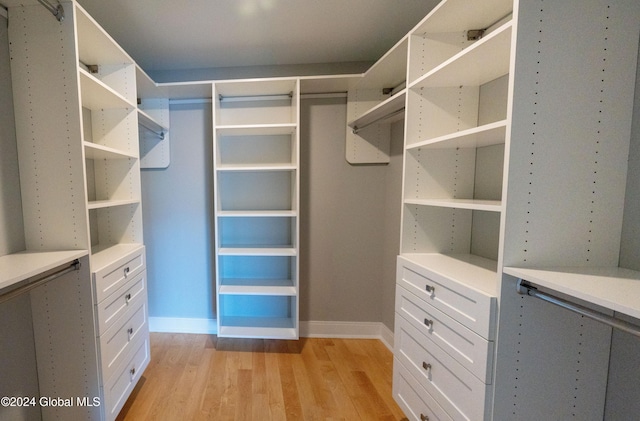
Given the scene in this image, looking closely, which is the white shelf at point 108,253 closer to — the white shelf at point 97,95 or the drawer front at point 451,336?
the white shelf at point 97,95

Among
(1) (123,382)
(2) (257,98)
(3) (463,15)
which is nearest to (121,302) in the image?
(1) (123,382)

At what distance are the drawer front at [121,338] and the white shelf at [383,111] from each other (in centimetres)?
208

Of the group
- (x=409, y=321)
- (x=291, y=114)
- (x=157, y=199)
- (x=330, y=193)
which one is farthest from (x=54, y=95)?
(x=409, y=321)

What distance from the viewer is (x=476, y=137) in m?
1.07

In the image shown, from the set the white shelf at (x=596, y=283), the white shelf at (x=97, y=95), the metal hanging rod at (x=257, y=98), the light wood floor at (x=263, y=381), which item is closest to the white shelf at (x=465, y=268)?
the white shelf at (x=596, y=283)

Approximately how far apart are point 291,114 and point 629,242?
2.14 metres

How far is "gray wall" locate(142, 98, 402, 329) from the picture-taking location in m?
2.32

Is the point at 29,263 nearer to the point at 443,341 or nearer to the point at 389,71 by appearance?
the point at 443,341

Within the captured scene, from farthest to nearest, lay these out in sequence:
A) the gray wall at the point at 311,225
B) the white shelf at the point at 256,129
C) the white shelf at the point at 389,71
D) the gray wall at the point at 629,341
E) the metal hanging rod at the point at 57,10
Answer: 1. the gray wall at the point at 311,225
2. the white shelf at the point at 256,129
3. the white shelf at the point at 389,71
4. the metal hanging rod at the point at 57,10
5. the gray wall at the point at 629,341

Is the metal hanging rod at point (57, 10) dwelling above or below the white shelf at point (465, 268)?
above

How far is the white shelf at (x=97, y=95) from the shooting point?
4.06 ft

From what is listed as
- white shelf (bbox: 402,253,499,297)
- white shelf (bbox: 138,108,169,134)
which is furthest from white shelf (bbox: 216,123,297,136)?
white shelf (bbox: 402,253,499,297)

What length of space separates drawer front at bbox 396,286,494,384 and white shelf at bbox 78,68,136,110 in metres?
1.94

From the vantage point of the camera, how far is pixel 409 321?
4.33ft
